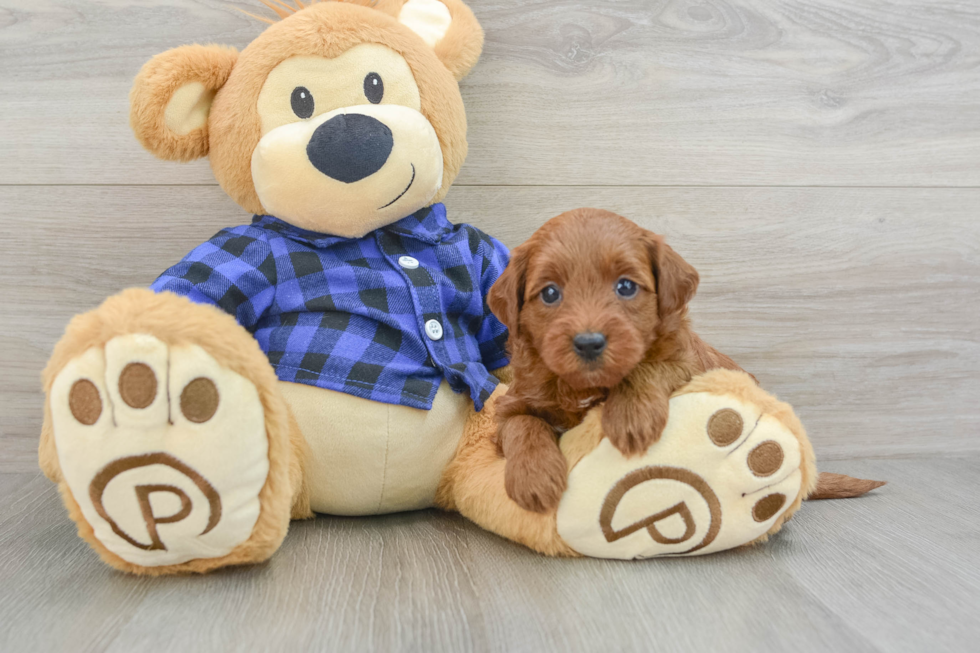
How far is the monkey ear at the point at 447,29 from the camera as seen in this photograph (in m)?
1.20

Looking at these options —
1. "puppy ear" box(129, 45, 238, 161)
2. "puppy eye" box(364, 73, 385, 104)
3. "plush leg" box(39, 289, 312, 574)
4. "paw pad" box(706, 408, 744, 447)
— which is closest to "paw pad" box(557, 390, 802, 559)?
"paw pad" box(706, 408, 744, 447)

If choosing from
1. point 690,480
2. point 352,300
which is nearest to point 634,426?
point 690,480

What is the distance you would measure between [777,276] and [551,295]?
0.80 meters

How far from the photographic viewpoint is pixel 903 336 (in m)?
1.53

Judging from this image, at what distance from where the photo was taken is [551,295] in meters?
0.90

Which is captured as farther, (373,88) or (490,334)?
(490,334)

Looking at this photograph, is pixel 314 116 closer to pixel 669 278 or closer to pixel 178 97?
pixel 178 97

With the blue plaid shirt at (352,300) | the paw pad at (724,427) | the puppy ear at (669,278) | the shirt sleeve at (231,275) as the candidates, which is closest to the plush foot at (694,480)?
the paw pad at (724,427)

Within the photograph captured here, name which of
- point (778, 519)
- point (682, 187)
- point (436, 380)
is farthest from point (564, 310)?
point (682, 187)

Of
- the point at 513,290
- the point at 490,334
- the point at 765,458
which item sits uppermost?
the point at 513,290

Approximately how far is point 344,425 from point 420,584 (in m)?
0.27

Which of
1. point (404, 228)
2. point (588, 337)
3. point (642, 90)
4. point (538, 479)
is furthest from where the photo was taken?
point (642, 90)

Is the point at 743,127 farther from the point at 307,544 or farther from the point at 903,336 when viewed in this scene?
the point at 307,544

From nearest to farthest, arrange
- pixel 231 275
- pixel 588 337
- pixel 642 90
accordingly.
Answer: pixel 588 337 → pixel 231 275 → pixel 642 90
